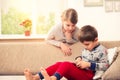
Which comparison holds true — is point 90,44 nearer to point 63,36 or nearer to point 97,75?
point 97,75

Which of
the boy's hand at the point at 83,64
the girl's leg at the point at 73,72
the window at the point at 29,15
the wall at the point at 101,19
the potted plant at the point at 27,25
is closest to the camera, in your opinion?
the girl's leg at the point at 73,72

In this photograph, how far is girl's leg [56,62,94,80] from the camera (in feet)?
7.85

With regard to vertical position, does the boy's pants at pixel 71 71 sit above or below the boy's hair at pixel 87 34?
below

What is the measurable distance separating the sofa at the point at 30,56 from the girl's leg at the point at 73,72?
648 millimetres

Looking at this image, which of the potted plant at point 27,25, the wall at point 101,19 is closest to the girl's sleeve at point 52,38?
the wall at point 101,19

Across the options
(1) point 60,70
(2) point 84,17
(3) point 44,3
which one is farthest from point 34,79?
(3) point 44,3

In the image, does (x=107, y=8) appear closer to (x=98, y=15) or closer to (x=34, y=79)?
(x=98, y=15)

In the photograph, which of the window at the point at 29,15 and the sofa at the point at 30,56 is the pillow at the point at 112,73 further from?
the window at the point at 29,15

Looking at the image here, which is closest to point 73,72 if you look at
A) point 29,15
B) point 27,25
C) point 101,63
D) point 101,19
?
point 101,63

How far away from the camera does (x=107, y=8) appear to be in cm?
420

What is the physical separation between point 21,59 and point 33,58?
0.14m

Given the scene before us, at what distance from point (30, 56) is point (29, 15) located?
5.87 ft

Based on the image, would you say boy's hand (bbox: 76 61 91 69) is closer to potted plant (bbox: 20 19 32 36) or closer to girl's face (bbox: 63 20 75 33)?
girl's face (bbox: 63 20 75 33)

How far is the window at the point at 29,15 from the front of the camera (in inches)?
192
